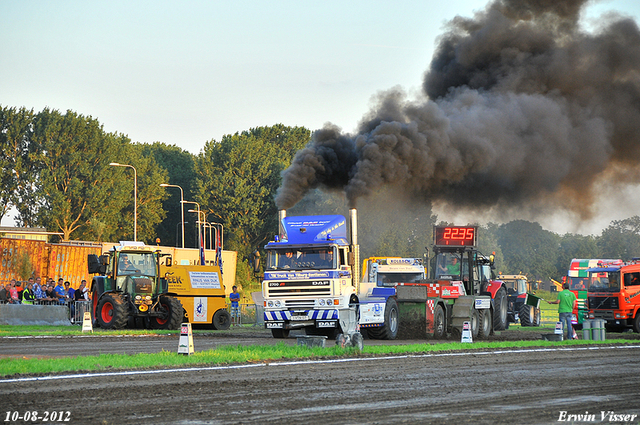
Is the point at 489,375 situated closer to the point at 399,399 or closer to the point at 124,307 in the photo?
the point at 399,399

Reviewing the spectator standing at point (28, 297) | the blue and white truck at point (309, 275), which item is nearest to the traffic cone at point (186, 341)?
the blue and white truck at point (309, 275)

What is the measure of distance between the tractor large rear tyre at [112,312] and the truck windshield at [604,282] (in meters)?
19.0

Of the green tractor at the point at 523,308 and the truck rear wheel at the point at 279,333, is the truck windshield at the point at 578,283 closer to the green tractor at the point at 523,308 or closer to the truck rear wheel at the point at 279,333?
the green tractor at the point at 523,308

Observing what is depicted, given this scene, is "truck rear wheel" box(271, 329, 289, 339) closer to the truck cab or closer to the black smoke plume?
the black smoke plume

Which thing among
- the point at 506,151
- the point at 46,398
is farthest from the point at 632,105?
the point at 46,398

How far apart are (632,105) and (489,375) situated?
2902 centimetres

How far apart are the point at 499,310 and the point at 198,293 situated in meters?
11.7

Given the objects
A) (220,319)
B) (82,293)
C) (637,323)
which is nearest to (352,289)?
(220,319)

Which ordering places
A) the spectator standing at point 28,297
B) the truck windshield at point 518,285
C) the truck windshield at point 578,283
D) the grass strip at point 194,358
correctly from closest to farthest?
the grass strip at point 194,358
the spectator standing at point 28,297
the truck windshield at point 578,283
the truck windshield at point 518,285

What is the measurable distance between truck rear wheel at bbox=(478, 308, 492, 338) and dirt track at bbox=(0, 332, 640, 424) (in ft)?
36.9

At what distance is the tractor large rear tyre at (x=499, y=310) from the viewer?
101 ft

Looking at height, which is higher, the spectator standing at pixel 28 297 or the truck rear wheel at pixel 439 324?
the spectator standing at pixel 28 297

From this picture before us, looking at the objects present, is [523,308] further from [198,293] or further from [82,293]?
[82,293]

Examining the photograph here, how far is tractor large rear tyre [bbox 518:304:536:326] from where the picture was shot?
39.8m
